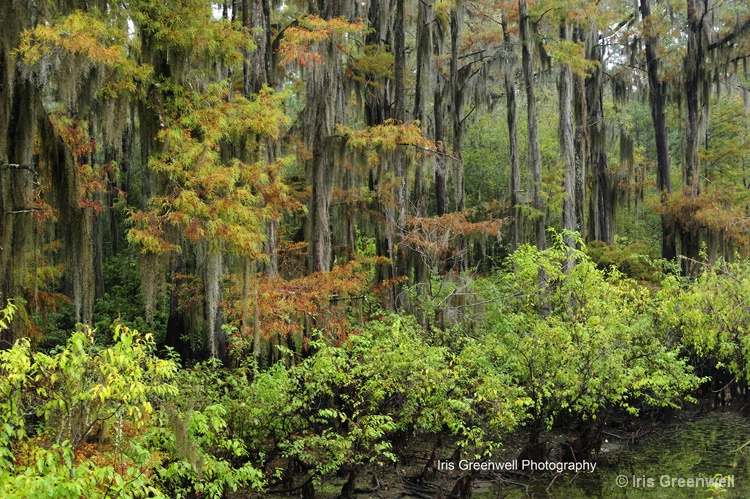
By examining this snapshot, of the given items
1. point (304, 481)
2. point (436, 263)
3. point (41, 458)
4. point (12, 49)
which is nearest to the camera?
point (41, 458)

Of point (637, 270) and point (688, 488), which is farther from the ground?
point (637, 270)

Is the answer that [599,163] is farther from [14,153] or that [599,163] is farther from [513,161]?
[14,153]

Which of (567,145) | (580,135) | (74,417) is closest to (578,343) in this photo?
(74,417)

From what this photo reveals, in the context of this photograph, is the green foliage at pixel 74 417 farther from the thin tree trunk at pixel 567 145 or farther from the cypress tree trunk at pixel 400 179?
the thin tree trunk at pixel 567 145

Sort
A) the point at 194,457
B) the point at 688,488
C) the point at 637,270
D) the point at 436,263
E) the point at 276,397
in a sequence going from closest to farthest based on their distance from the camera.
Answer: the point at 194,457 → the point at 276,397 → the point at 688,488 → the point at 436,263 → the point at 637,270

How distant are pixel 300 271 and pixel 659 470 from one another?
8618 millimetres

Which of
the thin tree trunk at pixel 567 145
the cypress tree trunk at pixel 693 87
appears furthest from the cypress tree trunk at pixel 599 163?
the thin tree trunk at pixel 567 145

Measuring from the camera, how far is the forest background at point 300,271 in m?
7.58

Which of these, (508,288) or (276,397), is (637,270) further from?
(276,397)

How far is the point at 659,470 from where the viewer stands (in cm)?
1145

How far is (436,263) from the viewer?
636 inches

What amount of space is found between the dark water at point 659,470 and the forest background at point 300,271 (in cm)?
62

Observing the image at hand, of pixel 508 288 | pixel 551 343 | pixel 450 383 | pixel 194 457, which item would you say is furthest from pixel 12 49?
pixel 508 288

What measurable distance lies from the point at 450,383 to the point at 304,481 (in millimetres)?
2442
